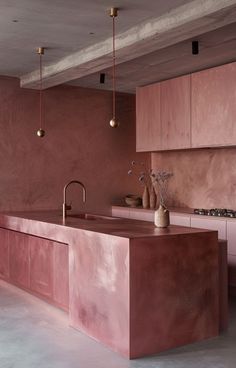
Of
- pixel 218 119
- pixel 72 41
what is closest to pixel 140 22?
pixel 72 41

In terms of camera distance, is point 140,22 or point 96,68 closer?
point 140,22

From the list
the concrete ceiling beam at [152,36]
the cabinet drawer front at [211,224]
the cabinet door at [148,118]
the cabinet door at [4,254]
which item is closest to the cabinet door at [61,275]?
the cabinet door at [4,254]

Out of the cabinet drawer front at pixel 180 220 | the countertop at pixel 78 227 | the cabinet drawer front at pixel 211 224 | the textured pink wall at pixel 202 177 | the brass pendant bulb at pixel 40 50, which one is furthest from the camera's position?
the textured pink wall at pixel 202 177

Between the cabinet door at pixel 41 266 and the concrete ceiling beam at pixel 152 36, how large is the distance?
6.38 ft

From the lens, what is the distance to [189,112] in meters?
5.73

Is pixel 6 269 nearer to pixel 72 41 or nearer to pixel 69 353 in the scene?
pixel 69 353

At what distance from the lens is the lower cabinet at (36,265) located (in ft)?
13.9

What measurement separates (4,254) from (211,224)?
7.91 feet

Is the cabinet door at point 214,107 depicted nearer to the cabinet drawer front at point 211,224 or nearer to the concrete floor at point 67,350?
the cabinet drawer front at point 211,224

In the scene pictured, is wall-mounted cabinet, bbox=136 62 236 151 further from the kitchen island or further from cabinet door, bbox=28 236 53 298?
cabinet door, bbox=28 236 53 298

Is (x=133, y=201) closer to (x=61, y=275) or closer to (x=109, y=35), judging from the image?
(x=61, y=275)

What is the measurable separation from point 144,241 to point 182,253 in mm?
363

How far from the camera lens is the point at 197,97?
5605 millimetres

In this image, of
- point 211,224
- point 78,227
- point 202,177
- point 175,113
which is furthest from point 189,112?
point 78,227
